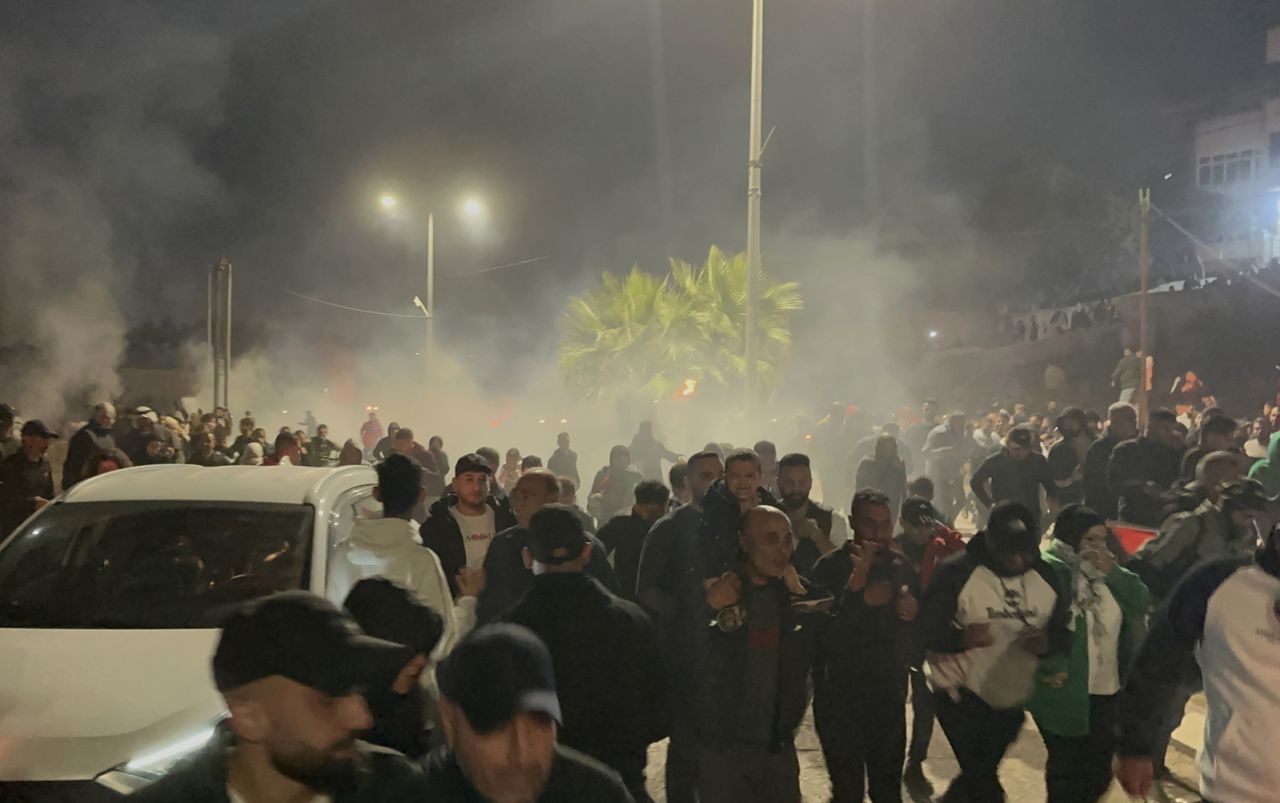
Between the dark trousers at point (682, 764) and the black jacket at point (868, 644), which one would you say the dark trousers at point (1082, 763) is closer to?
the black jacket at point (868, 644)

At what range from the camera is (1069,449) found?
9.04 metres

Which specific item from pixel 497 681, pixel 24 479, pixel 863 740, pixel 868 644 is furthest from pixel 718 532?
pixel 24 479

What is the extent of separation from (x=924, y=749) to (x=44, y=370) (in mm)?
23816

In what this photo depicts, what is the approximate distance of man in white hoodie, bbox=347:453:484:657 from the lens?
13.8 feet

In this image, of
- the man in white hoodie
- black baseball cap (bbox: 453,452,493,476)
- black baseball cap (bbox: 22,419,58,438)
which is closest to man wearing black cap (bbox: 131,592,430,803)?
the man in white hoodie

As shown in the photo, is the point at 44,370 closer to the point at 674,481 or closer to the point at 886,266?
the point at 674,481

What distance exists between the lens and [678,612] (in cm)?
436

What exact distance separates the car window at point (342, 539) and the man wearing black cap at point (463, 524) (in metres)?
0.38

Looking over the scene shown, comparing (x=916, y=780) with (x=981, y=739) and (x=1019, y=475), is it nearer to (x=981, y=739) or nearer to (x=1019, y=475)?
(x=981, y=739)

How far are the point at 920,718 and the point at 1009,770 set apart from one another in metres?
0.71

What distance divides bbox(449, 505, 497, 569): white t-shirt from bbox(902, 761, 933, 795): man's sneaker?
265cm

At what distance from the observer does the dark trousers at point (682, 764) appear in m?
4.27

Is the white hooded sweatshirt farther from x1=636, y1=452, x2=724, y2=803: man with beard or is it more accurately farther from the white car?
x1=636, y1=452, x2=724, y2=803: man with beard

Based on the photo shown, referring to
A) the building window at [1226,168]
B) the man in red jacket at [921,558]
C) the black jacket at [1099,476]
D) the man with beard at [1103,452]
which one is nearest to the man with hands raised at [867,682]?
the man in red jacket at [921,558]
